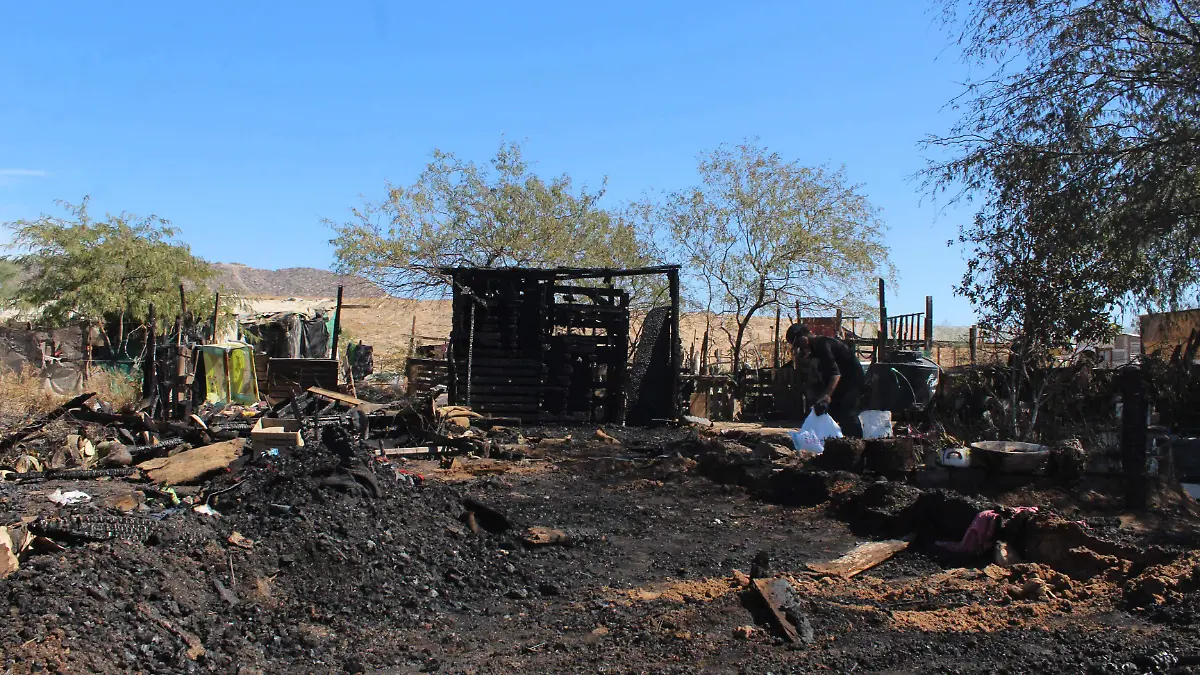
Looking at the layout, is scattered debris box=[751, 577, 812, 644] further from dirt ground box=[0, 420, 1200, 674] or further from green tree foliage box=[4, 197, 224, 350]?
green tree foliage box=[4, 197, 224, 350]

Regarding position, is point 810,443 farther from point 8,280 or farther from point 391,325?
point 391,325

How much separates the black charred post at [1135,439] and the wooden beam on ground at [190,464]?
324 inches

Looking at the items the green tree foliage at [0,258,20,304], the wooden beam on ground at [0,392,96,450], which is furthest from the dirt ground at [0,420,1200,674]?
the green tree foliage at [0,258,20,304]

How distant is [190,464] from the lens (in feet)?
30.5

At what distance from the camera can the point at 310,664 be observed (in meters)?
4.73

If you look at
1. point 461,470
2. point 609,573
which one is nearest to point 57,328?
point 461,470

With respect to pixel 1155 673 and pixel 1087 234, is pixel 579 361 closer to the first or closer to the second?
pixel 1087 234

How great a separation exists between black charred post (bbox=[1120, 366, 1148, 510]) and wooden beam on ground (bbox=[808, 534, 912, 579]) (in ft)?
7.47

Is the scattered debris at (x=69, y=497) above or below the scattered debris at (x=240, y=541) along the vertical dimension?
above

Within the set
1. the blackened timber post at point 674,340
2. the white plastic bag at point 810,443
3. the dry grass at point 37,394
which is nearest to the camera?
the white plastic bag at point 810,443

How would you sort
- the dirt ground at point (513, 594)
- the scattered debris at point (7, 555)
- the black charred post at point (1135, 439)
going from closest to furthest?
the dirt ground at point (513, 594) → the scattered debris at point (7, 555) → the black charred post at point (1135, 439)

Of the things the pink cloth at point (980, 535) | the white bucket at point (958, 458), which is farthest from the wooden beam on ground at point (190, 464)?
the white bucket at point (958, 458)

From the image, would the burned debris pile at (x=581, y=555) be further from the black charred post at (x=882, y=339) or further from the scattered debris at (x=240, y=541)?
the black charred post at (x=882, y=339)

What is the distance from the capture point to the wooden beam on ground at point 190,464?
8.87 meters
